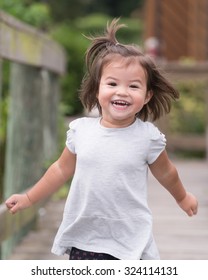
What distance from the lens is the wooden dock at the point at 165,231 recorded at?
19.2 ft

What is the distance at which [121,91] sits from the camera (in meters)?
3.44

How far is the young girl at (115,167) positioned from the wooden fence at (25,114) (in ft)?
5.08

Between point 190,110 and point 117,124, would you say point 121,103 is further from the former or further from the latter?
point 190,110

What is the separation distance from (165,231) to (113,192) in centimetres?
324

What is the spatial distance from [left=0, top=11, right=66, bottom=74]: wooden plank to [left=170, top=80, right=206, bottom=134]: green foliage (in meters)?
5.46

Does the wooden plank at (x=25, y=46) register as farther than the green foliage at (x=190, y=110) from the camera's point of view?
No

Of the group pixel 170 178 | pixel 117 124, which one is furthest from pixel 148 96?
pixel 170 178

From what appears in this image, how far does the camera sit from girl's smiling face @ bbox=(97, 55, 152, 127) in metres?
3.45

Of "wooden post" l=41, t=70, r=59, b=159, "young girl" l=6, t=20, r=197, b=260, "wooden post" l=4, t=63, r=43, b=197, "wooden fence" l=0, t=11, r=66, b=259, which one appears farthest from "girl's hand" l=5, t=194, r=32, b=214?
"wooden post" l=41, t=70, r=59, b=159

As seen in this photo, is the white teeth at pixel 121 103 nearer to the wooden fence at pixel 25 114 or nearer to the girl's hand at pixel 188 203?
the girl's hand at pixel 188 203

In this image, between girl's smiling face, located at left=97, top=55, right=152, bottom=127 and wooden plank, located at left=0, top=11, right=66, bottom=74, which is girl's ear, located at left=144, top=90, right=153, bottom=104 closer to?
girl's smiling face, located at left=97, top=55, right=152, bottom=127

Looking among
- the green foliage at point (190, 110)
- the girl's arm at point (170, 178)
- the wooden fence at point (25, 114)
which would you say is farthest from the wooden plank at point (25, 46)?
the green foliage at point (190, 110)

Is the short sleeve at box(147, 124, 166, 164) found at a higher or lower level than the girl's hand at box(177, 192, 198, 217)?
higher
